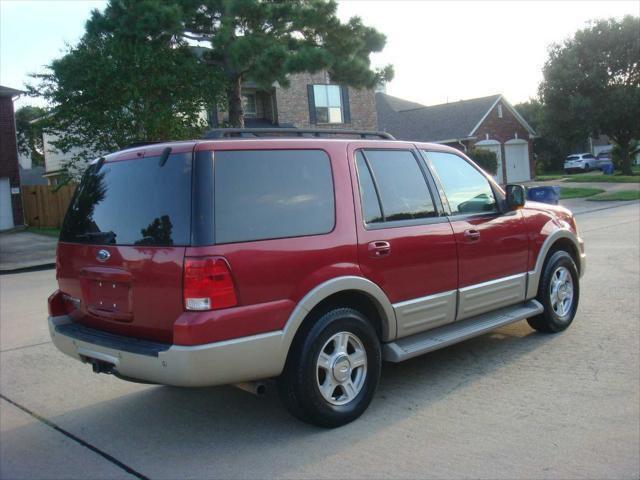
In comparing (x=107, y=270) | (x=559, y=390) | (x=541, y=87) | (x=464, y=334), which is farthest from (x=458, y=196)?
(x=541, y=87)

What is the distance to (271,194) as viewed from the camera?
13.6 feet

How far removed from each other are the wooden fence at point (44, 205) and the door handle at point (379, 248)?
23.5 meters

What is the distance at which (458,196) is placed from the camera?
5461 mm

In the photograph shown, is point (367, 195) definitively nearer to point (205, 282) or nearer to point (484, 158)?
point (205, 282)

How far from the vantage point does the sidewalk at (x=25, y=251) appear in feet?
54.5

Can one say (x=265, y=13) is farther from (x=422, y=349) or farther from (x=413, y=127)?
(x=413, y=127)

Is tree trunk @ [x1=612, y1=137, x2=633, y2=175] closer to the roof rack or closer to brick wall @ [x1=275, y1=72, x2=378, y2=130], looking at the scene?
brick wall @ [x1=275, y1=72, x2=378, y2=130]

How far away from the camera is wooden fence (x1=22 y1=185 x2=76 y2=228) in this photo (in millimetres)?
→ 26188

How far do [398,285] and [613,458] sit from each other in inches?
67.8

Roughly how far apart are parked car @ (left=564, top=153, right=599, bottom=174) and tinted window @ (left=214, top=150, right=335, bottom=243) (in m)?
51.4

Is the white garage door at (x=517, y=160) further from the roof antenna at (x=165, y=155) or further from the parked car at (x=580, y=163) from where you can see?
the roof antenna at (x=165, y=155)

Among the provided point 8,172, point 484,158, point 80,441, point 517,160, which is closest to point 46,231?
point 8,172

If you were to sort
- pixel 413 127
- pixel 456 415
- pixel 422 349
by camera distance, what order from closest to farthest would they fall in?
pixel 456 415 < pixel 422 349 < pixel 413 127

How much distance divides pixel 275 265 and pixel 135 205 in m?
1.00
